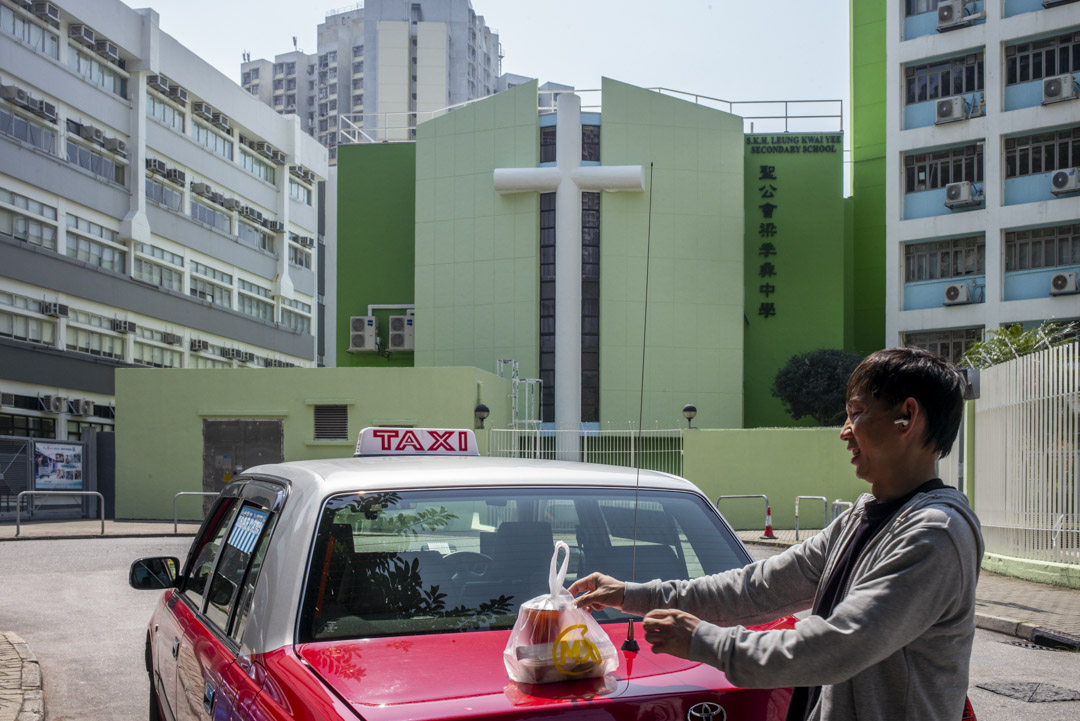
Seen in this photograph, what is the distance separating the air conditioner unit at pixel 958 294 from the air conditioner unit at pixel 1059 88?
584cm

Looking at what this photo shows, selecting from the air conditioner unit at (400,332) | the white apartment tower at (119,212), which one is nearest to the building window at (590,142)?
the air conditioner unit at (400,332)

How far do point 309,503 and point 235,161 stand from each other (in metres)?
49.4

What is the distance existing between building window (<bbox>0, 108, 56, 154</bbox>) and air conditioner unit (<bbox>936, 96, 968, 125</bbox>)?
29.1 metres

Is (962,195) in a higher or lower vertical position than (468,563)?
higher

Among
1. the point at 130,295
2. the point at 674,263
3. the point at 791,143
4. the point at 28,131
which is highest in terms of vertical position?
the point at 28,131

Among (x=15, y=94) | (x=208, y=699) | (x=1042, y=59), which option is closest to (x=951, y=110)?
(x=1042, y=59)

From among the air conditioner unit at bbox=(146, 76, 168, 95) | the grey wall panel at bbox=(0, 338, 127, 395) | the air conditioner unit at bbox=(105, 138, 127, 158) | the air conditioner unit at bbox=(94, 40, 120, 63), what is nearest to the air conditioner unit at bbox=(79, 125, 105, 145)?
the air conditioner unit at bbox=(105, 138, 127, 158)

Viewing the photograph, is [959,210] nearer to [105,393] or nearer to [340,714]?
[105,393]

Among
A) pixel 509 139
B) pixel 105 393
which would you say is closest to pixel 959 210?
pixel 509 139

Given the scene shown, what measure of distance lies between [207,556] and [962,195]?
32469 mm

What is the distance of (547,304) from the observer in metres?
34.0

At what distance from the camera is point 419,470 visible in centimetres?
332

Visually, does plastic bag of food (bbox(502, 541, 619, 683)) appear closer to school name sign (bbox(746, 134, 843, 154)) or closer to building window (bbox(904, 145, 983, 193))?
building window (bbox(904, 145, 983, 193))

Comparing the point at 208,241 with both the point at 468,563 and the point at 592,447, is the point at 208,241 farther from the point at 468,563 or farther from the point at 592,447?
the point at 468,563
